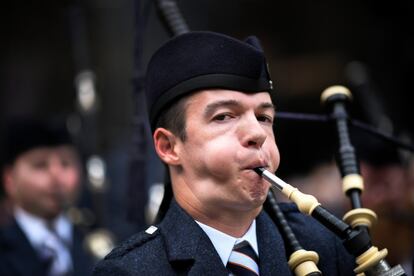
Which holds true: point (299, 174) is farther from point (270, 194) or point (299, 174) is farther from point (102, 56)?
point (270, 194)

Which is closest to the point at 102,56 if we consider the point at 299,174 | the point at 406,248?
the point at 299,174

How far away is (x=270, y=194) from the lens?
3908 mm

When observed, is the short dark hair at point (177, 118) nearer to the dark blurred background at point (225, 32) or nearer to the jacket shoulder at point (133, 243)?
the jacket shoulder at point (133, 243)

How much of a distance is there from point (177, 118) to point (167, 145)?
0.15 metres

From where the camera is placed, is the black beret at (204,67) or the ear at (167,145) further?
the ear at (167,145)

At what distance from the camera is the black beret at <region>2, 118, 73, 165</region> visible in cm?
725

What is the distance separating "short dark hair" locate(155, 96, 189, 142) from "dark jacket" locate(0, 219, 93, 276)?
336cm

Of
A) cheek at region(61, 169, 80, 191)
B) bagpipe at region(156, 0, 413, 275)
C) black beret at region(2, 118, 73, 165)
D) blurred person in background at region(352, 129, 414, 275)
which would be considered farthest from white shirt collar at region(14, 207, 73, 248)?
bagpipe at region(156, 0, 413, 275)

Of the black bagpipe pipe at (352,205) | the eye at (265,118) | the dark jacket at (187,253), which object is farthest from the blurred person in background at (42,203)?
the eye at (265,118)

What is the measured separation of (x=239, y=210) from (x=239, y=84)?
1.55ft

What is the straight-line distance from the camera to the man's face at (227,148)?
11.0 ft

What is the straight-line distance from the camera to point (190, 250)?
343cm

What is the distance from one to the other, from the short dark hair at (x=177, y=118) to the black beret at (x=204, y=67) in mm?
22

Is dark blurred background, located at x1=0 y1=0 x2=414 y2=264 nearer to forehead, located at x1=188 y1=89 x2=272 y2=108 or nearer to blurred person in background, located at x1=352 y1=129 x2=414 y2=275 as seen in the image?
blurred person in background, located at x1=352 y1=129 x2=414 y2=275
